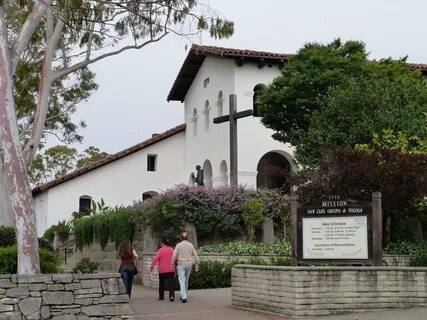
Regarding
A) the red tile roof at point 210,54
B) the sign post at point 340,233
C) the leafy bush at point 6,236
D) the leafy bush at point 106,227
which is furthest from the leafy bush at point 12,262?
the red tile roof at point 210,54

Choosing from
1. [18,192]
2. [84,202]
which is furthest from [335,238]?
[84,202]

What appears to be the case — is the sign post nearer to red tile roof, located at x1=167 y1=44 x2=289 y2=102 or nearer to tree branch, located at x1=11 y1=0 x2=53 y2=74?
tree branch, located at x1=11 y1=0 x2=53 y2=74

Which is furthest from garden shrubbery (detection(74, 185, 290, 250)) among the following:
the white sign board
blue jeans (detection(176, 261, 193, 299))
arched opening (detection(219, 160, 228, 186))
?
arched opening (detection(219, 160, 228, 186))

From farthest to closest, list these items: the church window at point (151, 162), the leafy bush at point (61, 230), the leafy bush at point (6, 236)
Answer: the church window at point (151, 162) < the leafy bush at point (61, 230) < the leafy bush at point (6, 236)

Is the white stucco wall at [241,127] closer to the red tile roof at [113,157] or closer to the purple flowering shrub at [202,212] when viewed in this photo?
the red tile roof at [113,157]

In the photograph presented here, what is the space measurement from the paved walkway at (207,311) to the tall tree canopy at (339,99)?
6.28 m

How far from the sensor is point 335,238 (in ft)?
43.9

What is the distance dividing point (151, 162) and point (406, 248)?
18769 mm

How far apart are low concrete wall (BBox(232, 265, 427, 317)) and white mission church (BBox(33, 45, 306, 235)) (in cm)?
1718

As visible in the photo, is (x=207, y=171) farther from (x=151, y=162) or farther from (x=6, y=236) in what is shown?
(x=6, y=236)

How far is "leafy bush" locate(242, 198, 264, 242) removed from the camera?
21.5 meters

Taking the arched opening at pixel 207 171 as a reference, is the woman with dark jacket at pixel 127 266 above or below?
below

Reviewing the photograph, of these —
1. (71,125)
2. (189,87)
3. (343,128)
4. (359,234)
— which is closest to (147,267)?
(343,128)

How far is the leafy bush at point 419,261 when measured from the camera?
18.4 meters
